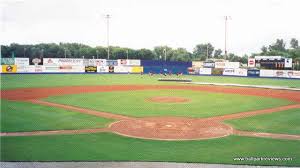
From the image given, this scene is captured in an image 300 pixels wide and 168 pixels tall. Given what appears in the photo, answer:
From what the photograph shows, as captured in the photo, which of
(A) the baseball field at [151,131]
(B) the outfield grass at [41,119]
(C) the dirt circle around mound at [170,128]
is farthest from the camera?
(B) the outfield grass at [41,119]

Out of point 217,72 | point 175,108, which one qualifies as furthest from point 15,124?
point 217,72

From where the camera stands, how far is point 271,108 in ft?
65.8

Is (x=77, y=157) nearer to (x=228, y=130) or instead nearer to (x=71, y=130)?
(x=71, y=130)


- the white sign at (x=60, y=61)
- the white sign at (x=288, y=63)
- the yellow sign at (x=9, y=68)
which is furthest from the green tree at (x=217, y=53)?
the yellow sign at (x=9, y=68)

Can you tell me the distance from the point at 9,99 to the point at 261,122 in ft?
52.1

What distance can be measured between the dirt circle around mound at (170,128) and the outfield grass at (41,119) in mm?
1266

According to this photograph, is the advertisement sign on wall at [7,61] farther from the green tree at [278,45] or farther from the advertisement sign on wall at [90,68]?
the green tree at [278,45]

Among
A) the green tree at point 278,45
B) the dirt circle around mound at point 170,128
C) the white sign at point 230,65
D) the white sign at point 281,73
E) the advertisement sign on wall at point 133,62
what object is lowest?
the dirt circle around mound at point 170,128

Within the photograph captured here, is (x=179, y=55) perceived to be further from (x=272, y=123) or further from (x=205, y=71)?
(x=272, y=123)

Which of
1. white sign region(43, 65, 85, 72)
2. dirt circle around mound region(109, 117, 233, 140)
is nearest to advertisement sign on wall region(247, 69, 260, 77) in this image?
white sign region(43, 65, 85, 72)

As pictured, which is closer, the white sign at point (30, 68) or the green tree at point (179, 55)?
the white sign at point (30, 68)

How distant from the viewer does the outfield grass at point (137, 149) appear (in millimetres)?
9688

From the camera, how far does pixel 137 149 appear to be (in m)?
10.7

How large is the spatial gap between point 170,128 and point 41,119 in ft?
20.0
